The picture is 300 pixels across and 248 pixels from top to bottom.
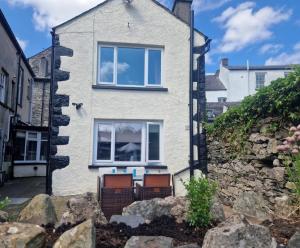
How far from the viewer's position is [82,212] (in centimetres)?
503

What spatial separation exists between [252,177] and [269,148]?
1.03 meters

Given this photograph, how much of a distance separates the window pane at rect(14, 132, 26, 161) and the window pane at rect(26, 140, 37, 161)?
29 cm

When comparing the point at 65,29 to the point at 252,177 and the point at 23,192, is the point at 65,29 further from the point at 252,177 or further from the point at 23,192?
the point at 252,177

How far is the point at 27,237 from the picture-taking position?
128 inches

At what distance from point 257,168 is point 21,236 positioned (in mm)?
4817

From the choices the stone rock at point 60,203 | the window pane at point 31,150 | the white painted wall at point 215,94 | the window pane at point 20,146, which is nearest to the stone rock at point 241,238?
the stone rock at point 60,203

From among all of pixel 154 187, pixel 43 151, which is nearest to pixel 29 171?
pixel 43 151

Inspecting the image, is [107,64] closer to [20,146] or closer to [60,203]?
[60,203]

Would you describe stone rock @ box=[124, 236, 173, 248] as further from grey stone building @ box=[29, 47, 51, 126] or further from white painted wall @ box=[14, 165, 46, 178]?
grey stone building @ box=[29, 47, 51, 126]

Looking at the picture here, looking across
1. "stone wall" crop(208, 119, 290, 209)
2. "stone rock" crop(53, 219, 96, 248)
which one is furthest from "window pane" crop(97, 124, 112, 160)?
"stone rock" crop(53, 219, 96, 248)

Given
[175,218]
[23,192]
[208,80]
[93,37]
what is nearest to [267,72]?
[208,80]

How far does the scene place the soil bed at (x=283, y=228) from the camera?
3.83 m

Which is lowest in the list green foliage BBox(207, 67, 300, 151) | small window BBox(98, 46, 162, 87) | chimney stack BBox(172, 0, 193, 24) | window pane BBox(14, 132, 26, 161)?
window pane BBox(14, 132, 26, 161)

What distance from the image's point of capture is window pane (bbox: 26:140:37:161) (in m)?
16.9
